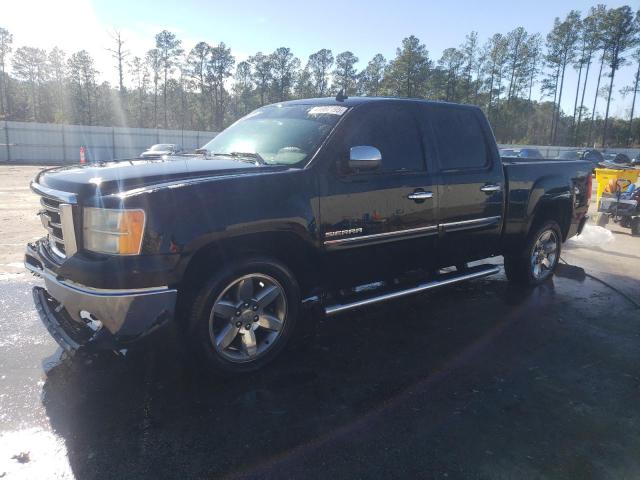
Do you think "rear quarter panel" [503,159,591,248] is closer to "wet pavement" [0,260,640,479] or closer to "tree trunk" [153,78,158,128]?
"wet pavement" [0,260,640,479]

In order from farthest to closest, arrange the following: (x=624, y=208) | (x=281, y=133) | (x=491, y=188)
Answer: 1. (x=624, y=208)
2. (x=491, y=188)
3. (x=281, y=133)

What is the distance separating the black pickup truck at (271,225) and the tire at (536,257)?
66 cm

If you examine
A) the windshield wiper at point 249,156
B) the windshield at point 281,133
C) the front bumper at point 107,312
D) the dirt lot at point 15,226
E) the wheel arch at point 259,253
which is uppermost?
the windshield at point 281,133

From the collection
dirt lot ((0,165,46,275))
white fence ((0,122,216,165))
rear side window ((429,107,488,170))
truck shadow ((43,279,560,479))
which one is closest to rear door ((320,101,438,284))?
rear side window ((429,107,488,170))

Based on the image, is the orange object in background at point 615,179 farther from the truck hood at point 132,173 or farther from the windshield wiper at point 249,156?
the truck hood at point 132,173

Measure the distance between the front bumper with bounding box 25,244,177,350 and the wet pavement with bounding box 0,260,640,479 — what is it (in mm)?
173

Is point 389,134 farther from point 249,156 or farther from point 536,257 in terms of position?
point 536,257

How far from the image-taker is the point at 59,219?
3.22 metres

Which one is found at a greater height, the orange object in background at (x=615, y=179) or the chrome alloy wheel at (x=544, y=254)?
the orange object in background at (x=615, y=179)

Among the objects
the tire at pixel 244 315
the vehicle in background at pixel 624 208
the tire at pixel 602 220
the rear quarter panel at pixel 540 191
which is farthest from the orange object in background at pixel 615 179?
the tire at pixel 244 315

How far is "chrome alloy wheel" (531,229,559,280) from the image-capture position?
5887 millimetres

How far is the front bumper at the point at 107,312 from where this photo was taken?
9.40ft

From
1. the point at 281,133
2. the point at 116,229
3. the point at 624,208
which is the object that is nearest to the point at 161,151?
the point at 281,133

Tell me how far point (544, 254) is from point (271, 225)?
4.16 m
